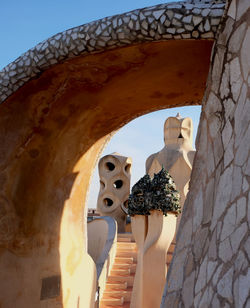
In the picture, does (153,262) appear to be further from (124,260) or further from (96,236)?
(96,236)

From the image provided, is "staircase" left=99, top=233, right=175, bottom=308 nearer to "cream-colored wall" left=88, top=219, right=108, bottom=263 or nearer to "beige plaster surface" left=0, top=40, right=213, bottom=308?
"cream-colored wall" left=88, top=219, right=108, bottom=263

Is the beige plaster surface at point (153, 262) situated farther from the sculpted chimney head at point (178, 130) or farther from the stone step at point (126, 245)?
the sculpted chimney head at point (178, 130)

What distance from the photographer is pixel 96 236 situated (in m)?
7.33

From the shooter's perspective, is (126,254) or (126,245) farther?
(126,245)

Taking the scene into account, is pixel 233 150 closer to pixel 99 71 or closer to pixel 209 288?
pixel 209 288

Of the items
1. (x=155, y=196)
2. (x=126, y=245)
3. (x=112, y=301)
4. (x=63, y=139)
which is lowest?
(x=112, y=301)

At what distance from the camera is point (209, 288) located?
4.39ft

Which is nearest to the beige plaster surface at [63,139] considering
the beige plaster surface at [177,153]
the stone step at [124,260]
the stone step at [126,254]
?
the stone step at [124,260]

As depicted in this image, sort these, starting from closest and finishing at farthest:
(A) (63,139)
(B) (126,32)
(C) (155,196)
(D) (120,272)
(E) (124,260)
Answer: (B) (126,32)
(A) (63,139)
(C) (155,196)
(D) (120,272)
(E) (124,260)

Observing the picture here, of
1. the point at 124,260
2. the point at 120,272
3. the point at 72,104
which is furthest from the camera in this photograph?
the point at 124,260

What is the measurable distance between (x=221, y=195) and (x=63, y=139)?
1918 mm

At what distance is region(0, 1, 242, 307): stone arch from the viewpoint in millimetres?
2064

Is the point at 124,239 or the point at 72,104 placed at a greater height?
the point at 72,104

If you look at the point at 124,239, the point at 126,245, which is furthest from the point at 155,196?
the point at 124,239
